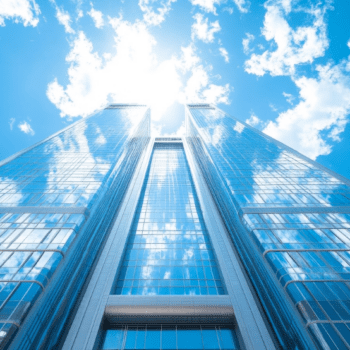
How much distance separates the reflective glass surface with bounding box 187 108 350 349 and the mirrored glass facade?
25052mm

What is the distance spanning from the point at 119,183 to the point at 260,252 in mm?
40301

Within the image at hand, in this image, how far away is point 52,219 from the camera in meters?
32.8

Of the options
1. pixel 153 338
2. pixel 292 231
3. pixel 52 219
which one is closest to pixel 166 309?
pixel 153 338

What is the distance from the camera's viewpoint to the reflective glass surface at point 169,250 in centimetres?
3023

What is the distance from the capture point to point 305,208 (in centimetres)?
3594

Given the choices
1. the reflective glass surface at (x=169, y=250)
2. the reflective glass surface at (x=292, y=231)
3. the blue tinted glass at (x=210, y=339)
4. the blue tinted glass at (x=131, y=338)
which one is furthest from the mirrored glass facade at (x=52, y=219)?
the reflective glass surface at (x=292, y=231)

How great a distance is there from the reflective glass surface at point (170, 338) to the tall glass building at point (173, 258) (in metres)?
0.12

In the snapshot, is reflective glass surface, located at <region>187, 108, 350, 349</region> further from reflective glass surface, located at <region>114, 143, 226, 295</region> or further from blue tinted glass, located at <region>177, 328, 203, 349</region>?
blue tinted glass, located at <region>177, 328, 203, 349</region>

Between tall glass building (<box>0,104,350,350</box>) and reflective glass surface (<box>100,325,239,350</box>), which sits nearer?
tall glass building (<box>0,104,350,350</box>)

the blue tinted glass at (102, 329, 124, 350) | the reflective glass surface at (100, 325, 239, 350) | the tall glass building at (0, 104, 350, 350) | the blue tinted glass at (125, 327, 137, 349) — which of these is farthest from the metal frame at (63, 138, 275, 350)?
the blue tinted glass at (102, 329, 124, 350)

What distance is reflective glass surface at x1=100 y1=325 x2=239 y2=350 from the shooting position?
23797mm

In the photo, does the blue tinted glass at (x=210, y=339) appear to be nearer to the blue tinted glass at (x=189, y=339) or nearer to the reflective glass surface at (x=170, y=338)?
the reflective glass surface at (x=170, y=338)

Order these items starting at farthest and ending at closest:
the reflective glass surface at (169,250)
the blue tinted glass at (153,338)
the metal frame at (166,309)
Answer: the reflective glass surface at (169,250)
the blue tinted glass at (153,338)
the metal frame at (166,309)

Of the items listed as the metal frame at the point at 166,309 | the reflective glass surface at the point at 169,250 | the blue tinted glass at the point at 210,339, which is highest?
the reflective glass surface at the point at 169,250
